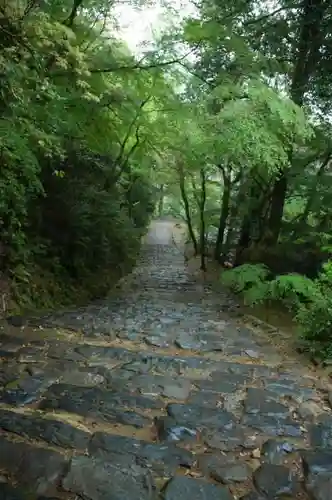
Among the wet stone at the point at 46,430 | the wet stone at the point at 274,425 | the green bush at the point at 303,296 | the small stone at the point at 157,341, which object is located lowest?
the wet stone at the point at 46,430

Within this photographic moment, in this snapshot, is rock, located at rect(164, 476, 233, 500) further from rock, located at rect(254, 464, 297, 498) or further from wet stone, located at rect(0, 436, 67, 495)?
wet stone, located at rect(0, 436, 67, 495)

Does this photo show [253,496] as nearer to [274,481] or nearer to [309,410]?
[274,481]

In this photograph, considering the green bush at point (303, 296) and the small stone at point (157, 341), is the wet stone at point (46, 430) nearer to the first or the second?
the small stone at point (157, 341)

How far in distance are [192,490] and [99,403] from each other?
107 centimetres

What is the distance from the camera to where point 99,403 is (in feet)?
9.54

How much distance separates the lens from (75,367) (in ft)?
11.8

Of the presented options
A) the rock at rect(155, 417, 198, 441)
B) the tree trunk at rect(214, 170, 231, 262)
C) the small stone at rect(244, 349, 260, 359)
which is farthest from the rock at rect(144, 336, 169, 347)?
the tree trunk at rect(214, 170, 231, 262)

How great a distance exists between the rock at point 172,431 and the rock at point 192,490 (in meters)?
0.41

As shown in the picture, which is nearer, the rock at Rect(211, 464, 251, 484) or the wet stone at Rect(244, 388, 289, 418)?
the rock at Rect(211, 464, 251, 484)

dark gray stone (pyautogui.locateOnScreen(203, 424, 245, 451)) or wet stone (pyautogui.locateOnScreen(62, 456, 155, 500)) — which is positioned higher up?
dark gray stone (pyautogui.locateOnScreen(203, 424, 245, 451))

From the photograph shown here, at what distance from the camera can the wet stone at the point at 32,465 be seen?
1.99 metres

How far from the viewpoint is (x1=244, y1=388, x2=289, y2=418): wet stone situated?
297cm

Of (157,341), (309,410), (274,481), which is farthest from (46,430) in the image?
(157,341)

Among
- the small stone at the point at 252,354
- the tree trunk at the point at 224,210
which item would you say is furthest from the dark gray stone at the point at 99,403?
the tree trunk at the point at 224,210
